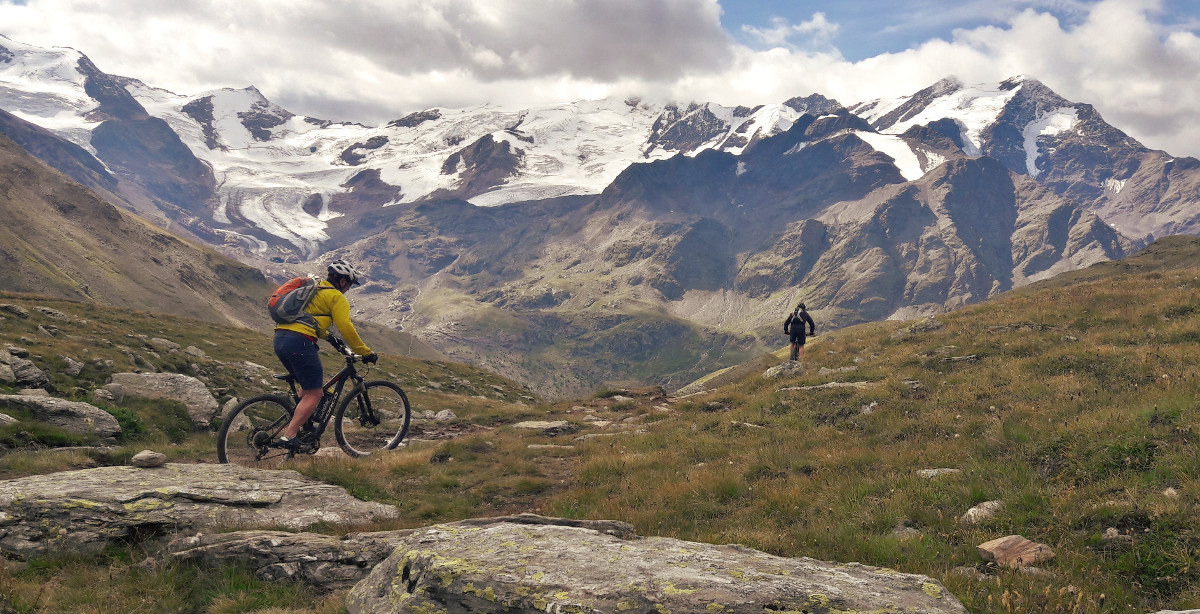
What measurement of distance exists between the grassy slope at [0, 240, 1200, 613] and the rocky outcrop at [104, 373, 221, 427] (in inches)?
111

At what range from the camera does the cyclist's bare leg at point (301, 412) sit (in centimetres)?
1316

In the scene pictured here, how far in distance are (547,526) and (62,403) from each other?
1496cm

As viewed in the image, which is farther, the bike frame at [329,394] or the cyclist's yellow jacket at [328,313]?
the bike frame at [329,394]

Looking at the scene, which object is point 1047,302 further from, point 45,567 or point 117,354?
point 117,354

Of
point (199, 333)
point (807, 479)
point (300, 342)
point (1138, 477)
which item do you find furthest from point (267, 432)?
point (199, 333)

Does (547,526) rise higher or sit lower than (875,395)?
lower

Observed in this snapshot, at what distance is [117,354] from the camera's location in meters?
22.7

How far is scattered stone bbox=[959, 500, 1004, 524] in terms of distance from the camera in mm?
8508

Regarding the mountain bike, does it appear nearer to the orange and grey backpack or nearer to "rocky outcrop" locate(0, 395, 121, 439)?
the orange and grey backpack

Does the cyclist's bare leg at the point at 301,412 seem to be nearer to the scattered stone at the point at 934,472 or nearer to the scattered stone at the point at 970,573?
the scattered stone at the point at 970,573

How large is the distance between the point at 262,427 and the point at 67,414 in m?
5.99

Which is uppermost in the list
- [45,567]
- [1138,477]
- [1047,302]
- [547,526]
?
[1047,302]

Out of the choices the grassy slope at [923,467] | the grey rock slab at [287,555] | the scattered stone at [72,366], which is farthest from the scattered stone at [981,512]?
the scattered stone at [72,366]

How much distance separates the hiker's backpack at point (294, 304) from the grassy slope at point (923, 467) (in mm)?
3185
